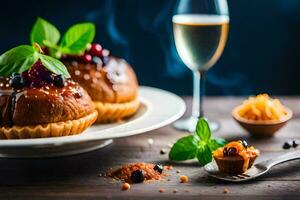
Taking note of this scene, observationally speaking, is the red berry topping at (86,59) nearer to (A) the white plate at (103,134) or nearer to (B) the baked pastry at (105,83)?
(B) the baked pastry at (105,83)

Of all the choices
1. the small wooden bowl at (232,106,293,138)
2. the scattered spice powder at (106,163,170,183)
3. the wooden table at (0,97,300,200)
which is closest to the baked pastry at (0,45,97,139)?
the wooden table at (0,97,300,200)

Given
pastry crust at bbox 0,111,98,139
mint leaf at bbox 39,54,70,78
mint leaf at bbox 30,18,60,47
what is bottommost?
pastry crust at bbox 0,111,98,139

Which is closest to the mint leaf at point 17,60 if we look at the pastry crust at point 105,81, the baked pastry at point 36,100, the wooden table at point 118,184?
the baked pastry at point 36,100

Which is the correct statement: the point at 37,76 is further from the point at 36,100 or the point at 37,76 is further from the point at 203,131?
the point at 203,131

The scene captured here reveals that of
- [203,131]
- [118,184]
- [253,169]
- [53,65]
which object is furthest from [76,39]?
[253,169]

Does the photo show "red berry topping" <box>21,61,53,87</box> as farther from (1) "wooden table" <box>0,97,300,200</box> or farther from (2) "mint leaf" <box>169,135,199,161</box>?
(2) "mint leaf" <box>169,135,199,161</box>
